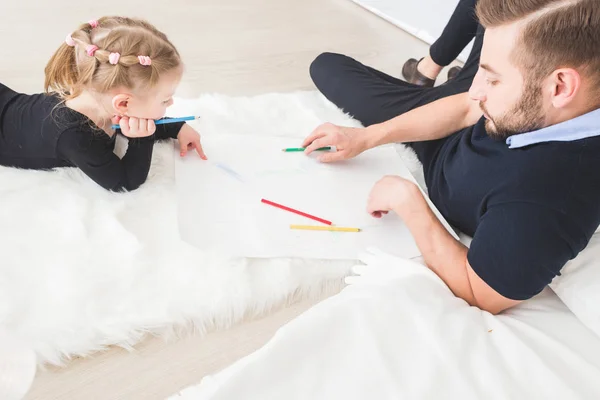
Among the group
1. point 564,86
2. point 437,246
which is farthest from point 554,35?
point 437,246

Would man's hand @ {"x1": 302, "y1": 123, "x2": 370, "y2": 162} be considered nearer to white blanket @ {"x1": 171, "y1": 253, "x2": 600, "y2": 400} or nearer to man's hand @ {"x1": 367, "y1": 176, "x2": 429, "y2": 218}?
man's hand @ {"x1": 367, "y1": 176, "x2": 429, "y2": 218}

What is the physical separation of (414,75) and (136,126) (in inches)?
37.9

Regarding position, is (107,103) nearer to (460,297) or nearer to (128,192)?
(128,192)

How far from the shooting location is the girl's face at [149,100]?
976 millimetres

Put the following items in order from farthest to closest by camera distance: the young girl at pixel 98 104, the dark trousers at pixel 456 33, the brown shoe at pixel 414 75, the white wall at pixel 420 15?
the white wall at pixel 420 15, the brown shoe at pixel 414 75, the dark trousers at pixel 456 33, the young girl at pixel 98 104

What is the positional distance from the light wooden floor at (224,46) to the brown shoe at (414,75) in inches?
3.1

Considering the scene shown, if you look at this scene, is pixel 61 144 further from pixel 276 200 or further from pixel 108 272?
pixel 276 200

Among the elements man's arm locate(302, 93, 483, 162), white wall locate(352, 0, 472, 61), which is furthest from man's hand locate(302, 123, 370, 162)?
white wall locate(352, 0, 472, 61)

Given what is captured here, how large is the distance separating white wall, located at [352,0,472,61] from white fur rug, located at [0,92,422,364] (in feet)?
4.21

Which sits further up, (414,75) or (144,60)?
(144,60)

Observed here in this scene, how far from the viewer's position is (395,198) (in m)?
0.98

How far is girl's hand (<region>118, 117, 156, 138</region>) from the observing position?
3.25ft

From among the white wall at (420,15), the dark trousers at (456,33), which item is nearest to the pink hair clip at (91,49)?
the dark trousers at (456,33)

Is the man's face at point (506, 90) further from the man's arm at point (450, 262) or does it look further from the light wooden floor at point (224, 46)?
the light wooden floor at point (224, 46)
